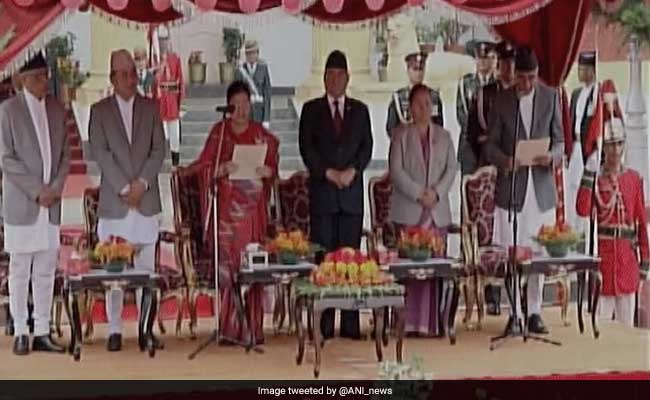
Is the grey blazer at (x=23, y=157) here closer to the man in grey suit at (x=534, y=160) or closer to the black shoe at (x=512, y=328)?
the man in grey suit at (x=534, y=160)

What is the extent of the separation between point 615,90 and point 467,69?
0.76 m

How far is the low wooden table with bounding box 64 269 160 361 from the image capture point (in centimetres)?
739

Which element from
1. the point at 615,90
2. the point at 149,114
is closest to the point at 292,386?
the point at 149,114

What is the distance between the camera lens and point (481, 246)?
7926 millimetres

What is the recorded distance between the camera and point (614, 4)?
302 inches

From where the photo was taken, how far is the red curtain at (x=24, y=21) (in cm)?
697

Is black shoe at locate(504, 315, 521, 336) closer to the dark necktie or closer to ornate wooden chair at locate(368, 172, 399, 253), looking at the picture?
ornate wooden chair at locate(368, 172, 399, 253)

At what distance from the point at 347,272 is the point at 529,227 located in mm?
1225

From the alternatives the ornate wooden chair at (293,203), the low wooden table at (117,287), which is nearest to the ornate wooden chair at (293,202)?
the ornate wooden chair at (293,203)

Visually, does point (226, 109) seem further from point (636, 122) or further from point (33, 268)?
point (636, 122)

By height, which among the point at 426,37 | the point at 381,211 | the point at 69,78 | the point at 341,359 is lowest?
the point at 341,359

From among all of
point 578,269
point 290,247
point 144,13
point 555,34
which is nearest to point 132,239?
point 290,247

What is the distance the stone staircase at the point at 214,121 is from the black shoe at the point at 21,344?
3.62 ft

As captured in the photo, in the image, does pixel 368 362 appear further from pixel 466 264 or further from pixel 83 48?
pixel 83 48
